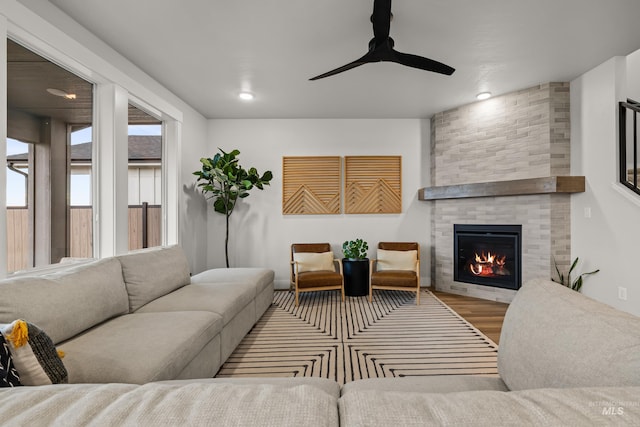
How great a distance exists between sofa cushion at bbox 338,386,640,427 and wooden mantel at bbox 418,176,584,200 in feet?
11.9

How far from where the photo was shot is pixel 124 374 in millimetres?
1429

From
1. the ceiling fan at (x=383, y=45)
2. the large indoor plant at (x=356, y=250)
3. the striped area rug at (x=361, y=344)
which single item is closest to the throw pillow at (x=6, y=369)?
the striped area rug at (x=361, y=344)

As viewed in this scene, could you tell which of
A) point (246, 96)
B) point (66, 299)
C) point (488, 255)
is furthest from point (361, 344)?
point (246, 96)

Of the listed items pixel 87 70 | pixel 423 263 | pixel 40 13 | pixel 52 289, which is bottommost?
pixel 423 263

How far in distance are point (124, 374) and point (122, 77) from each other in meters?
2.75

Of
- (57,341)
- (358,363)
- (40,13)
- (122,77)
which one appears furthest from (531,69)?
(57,341)

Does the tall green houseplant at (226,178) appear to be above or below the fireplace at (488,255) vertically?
above

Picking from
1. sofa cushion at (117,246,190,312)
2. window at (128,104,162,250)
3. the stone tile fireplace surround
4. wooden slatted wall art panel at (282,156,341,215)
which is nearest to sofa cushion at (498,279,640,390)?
sofa cushion at (117,246,190,312)

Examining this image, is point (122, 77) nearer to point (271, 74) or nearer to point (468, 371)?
point (271, 74)

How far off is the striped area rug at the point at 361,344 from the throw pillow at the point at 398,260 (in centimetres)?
54

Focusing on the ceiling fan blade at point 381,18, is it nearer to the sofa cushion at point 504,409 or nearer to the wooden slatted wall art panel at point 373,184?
the sofa cushion at point 504,409

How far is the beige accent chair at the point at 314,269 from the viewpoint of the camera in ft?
12.9

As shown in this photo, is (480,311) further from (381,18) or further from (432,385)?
(381,18)

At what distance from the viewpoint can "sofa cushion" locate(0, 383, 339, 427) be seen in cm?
59
